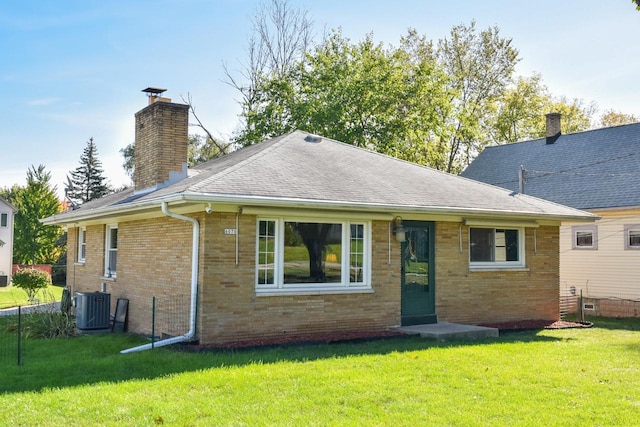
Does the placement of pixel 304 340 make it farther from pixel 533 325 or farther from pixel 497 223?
pixel 533 325

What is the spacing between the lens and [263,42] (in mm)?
35375

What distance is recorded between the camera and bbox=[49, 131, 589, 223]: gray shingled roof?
10211 mm

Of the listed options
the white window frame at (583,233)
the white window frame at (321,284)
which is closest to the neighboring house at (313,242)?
the white window frame at (321,284)

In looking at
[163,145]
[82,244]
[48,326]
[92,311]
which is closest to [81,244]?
[82,244]

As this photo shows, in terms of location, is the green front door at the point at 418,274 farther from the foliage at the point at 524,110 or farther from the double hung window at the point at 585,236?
the foliage at the point at 524,110

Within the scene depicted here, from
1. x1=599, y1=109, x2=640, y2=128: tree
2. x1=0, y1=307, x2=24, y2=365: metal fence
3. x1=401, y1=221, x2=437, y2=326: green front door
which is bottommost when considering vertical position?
x1=0, y1=307, x2=24, y2=365: metal fence

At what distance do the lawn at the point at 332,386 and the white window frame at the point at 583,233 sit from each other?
30.5ft

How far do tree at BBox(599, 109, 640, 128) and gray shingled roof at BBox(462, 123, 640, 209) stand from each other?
2062 cm

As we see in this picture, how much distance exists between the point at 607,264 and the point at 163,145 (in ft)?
46.6

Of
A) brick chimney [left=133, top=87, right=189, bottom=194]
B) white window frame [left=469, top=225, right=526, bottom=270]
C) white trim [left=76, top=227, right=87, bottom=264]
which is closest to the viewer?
brick chimney [left=133, top=87, right=189, bottom=194]

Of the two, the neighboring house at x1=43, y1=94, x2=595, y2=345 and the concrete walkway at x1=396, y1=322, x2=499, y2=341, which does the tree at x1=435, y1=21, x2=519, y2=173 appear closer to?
the neighboring house at x1=43, y1=94, x2=595, y2=345

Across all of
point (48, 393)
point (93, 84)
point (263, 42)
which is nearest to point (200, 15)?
point (93, 84)

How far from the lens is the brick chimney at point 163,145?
13250mm

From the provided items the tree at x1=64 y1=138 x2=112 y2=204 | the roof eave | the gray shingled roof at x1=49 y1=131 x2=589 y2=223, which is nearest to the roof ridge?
the gray shingled roof at x1=49 y1=131 x2=589 y2=223
